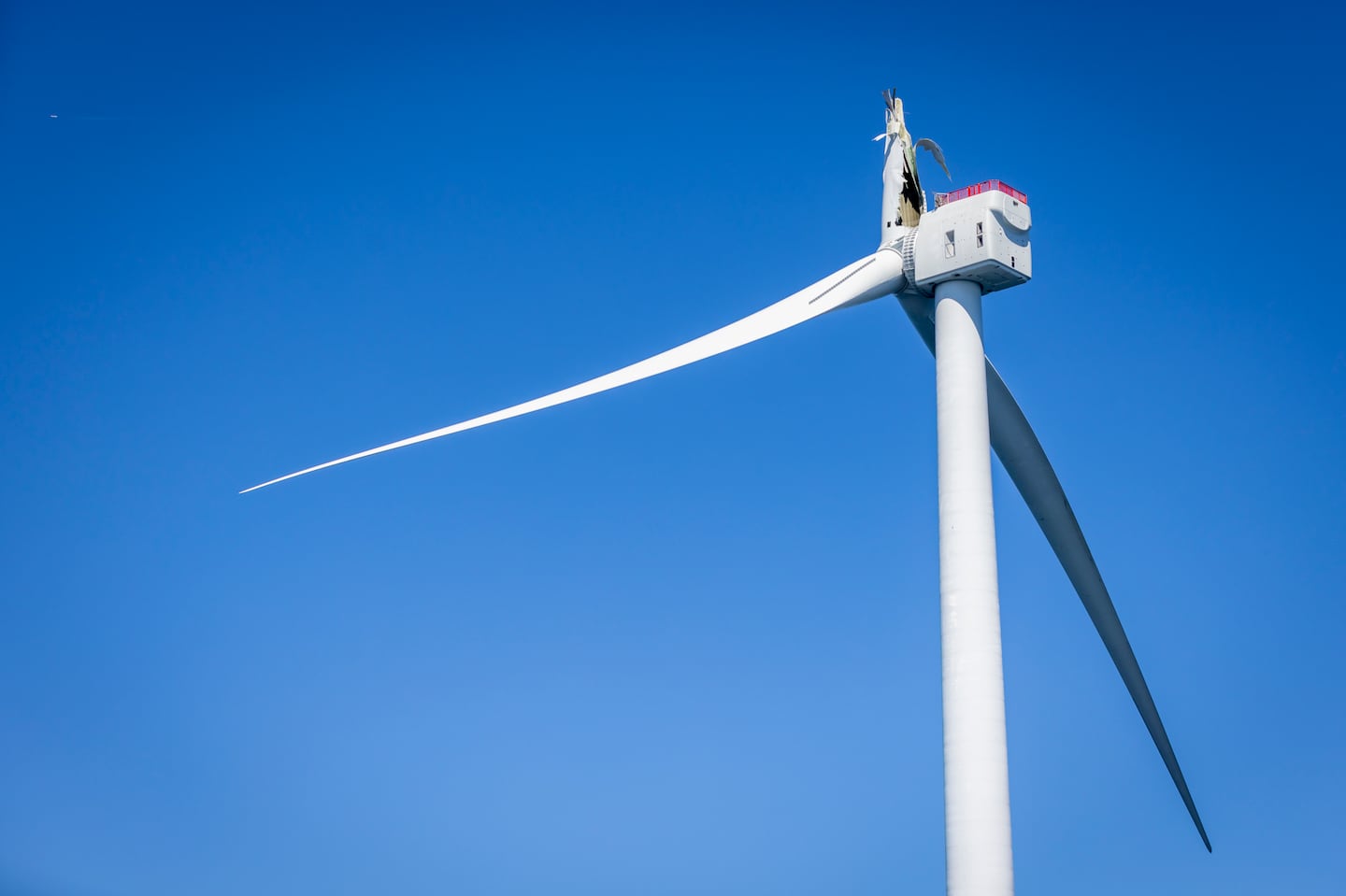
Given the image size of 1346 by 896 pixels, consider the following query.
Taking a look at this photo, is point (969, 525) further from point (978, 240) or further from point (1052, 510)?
point (978, 240)

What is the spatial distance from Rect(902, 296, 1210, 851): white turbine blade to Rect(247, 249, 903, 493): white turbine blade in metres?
1.64

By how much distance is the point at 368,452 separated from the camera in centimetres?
3338

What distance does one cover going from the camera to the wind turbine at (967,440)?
103 feet

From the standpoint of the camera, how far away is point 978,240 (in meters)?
36.3

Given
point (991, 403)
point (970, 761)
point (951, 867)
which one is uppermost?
point (991, 403)

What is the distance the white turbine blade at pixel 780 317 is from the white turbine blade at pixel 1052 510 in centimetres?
164

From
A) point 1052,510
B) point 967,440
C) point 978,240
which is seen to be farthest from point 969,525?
point 978,240

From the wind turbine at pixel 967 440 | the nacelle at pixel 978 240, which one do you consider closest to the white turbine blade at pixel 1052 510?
the wind turbine at pixel 967 440

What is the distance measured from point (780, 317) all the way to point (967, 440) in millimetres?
6408

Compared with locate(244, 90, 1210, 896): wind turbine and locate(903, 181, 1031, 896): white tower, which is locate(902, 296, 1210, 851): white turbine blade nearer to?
locate(244, 90, 1210, 896): wind turbine

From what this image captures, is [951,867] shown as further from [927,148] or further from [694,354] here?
[927,148]

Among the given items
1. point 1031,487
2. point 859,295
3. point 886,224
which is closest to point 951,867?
point 1031,487

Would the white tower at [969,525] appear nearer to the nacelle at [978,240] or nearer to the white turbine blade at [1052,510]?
the nacelle at [978,240]

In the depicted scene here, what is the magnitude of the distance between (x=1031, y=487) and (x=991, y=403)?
9.02 ft
